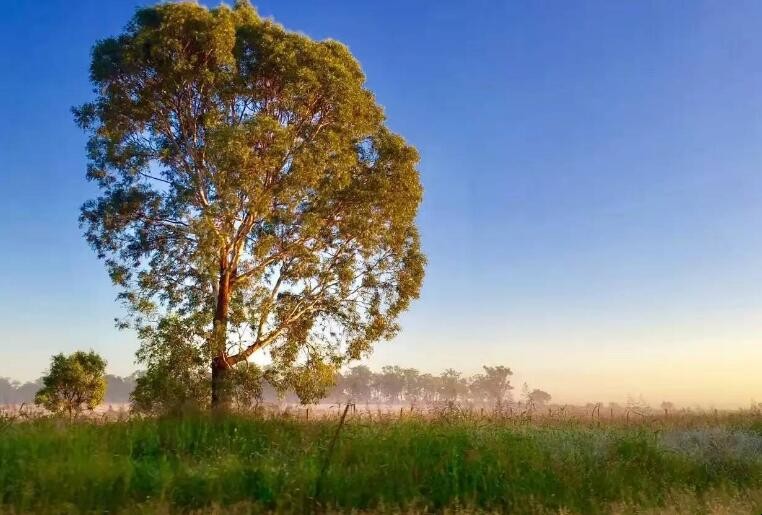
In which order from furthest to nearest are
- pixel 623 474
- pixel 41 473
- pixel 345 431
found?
pixel 345 431 → pixel 623 474 → pixel 41 473


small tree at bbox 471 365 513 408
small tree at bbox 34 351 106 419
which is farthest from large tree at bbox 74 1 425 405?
small tree at bbox 471 365 513 408

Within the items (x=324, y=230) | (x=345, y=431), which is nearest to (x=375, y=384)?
(x=324, y=230)

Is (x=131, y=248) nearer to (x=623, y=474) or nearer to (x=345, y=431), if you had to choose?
(x=345, y=431)

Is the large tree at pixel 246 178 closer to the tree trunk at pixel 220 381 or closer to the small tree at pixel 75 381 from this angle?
the tree trunk at pixel 220 381

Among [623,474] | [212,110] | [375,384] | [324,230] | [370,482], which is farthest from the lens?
[375,384]

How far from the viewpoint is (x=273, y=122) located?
2153 centimetres

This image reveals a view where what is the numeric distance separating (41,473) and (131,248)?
57.0ft

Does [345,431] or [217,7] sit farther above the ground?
[217,7]

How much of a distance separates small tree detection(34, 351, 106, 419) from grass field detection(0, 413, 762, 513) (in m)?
21.6

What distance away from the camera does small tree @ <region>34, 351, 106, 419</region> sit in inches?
1255

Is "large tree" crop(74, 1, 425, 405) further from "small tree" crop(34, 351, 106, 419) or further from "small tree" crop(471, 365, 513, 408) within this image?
"small tree" crop(471, 365, 513, 408)

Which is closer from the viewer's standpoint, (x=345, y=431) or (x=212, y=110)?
(x=345, y=431)

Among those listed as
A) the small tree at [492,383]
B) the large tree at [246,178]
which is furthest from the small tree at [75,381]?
the small tree at [492,383]

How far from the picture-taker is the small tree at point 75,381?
31.9 metres
